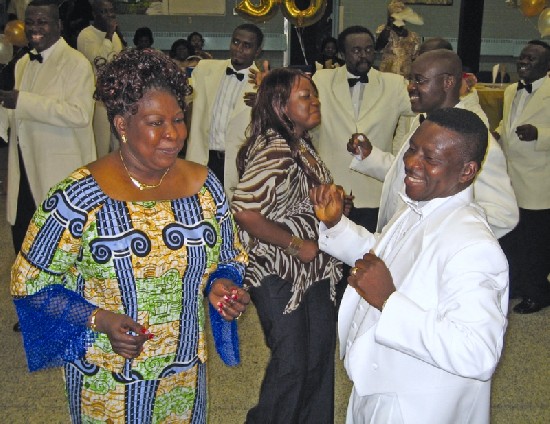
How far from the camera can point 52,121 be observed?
3805 millimetres

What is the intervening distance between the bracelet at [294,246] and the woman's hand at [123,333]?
834 millimetres

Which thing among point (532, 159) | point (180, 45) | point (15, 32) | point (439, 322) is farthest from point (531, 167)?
point (180, 45)

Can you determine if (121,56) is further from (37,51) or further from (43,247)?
(37,51)

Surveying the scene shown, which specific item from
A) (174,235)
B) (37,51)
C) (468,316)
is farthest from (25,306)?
(37,51)

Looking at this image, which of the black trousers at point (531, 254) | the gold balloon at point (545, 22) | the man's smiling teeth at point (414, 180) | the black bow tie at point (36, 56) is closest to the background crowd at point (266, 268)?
the man's smiling teeth at point (414, 180)

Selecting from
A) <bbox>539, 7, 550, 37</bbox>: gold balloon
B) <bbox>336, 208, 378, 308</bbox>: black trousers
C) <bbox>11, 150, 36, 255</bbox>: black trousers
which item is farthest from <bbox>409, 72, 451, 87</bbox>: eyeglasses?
<bbox>539, 7, 550, 37</bbox>: gold balloon

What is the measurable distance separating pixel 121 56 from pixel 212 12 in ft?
39.5

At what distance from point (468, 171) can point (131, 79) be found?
2.88ft

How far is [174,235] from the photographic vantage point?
5.82 feet

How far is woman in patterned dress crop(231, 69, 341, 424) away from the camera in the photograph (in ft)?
7.99

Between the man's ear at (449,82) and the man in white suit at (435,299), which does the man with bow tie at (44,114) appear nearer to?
the man's ear at (449,82)

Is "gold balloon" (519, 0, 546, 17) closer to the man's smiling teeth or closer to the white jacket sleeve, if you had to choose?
the white jacket sleeve

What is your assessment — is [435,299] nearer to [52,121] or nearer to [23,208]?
[52,121]

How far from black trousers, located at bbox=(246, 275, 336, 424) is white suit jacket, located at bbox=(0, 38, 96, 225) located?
1.87m
